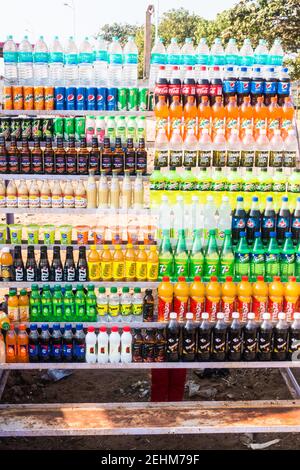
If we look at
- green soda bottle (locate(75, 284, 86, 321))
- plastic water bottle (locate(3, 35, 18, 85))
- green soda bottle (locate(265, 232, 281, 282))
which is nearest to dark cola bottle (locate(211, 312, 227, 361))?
green soda bottle (locate(265, 232, 281, 282))

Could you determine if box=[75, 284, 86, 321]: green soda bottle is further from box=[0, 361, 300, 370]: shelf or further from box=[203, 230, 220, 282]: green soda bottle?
box=[203, 230, 220, 282]: green soda bottle

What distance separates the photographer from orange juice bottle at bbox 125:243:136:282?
4.58 metres

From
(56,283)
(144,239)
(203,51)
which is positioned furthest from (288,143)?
(56,283)

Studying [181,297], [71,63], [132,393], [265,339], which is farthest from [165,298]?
[71,63]

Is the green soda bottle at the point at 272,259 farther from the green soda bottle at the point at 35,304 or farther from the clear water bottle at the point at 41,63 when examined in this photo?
the clear water bottle at the point at 41,63

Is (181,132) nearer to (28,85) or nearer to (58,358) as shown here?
(28,85)

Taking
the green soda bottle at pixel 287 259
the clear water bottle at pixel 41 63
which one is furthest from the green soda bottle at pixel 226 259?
the clear water bottle at pixel 41 63

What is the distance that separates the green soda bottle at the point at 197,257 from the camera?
4555 millimetres

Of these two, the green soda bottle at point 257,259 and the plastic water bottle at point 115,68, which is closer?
the green soda bottle at point 257,259

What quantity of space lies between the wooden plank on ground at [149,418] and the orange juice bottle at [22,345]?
0.39m

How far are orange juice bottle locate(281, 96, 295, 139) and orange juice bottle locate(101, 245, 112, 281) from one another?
5.68ft

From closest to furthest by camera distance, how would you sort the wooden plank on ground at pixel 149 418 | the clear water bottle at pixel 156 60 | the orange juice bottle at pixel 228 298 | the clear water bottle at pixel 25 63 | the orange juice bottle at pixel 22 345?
the wooden plank on ground at pixel 149 418, the orange juice bottle at pixel 228 298, the orange juice bottle at pixel 22 345, the clear water bottle at pixel 25 63, the clear water bottle at pixel 156 60

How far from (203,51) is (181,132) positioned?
81 centimetres

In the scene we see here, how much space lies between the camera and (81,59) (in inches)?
187
